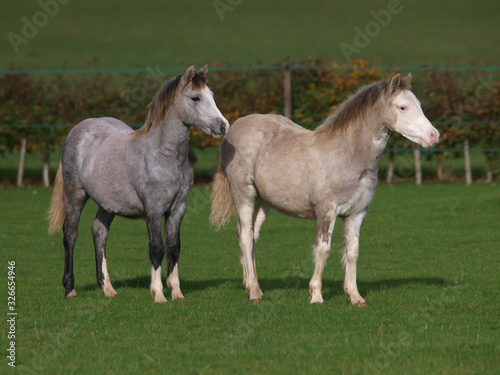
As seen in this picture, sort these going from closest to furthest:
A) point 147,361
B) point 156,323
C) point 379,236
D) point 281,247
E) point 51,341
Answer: point 147,361
point 51,341
point 156,323
point 281,247
point 379,236

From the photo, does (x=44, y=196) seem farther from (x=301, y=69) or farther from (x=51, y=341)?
(x=51, y=341)

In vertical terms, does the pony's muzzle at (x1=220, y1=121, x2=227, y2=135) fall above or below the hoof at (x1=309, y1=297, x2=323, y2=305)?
above

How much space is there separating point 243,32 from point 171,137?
41.0 meters

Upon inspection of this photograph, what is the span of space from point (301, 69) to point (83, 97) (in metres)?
5.18

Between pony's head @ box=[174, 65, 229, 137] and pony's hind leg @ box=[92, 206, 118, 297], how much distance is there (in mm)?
1644

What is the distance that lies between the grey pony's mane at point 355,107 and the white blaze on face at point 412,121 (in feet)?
0.51

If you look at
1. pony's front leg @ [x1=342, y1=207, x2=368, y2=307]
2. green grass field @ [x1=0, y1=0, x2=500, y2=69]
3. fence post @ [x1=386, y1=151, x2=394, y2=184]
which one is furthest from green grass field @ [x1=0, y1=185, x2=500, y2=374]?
green grass field @ [x1=0, y1=0, x2=500, y2=69]

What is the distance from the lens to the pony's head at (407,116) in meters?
7.47

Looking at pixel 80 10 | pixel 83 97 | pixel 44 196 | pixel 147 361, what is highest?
pixel 147 361

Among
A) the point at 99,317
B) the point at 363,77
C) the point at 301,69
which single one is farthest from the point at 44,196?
the point at 99,317

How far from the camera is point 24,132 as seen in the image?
18.9m

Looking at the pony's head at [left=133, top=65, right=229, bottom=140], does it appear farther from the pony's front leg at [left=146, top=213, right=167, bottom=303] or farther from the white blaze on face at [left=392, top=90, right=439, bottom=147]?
the white blaze on face at [left=392, top=90, right=439, bottom=147]

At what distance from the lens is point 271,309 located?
7.64m

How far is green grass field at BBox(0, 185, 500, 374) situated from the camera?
19.4ft
